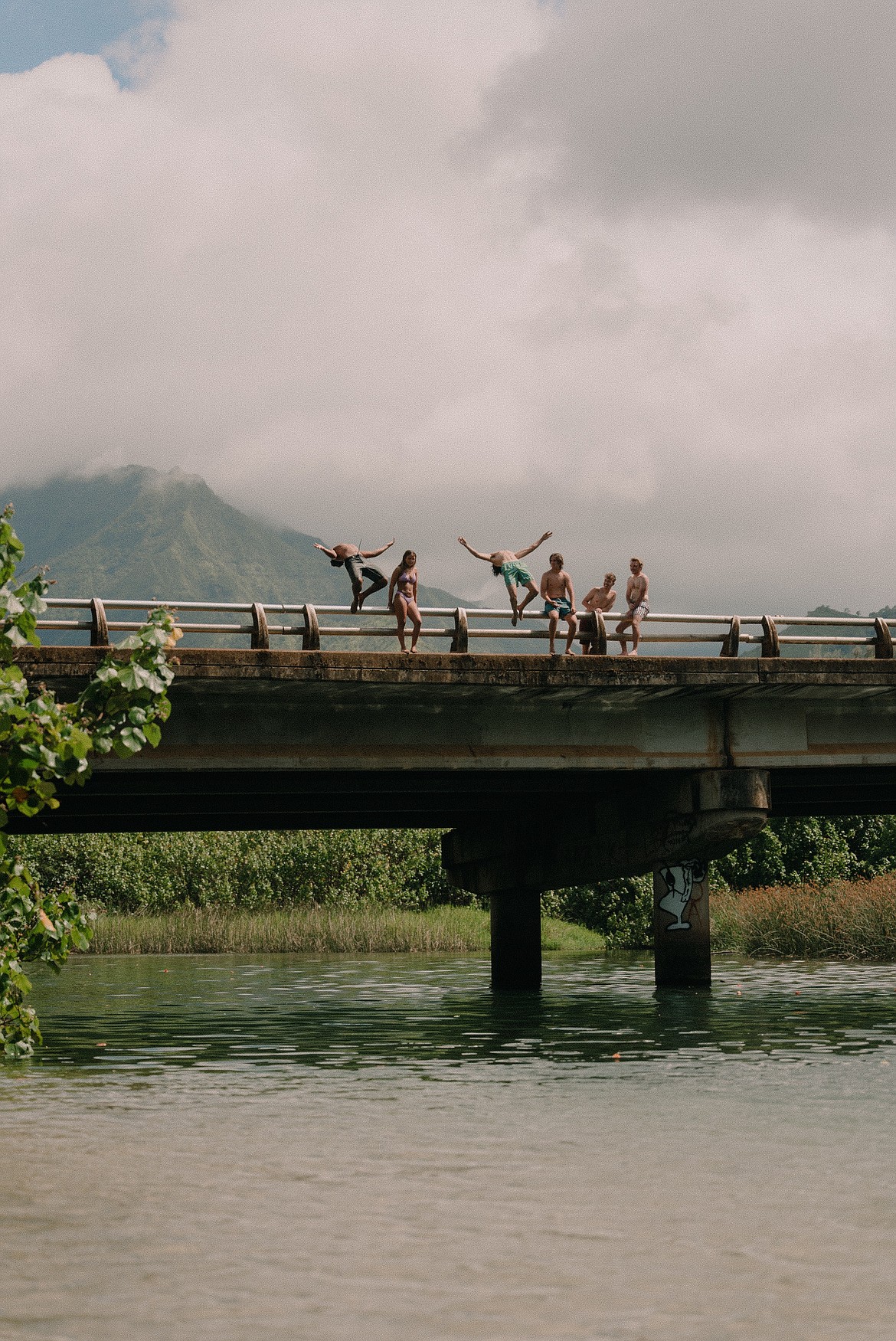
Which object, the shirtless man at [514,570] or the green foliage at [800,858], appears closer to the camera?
the shirtless man at [514,570]

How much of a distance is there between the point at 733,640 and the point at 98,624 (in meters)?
10.6

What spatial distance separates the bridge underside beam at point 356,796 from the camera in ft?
83.8

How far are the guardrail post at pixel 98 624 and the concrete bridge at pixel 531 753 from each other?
1.13 feet

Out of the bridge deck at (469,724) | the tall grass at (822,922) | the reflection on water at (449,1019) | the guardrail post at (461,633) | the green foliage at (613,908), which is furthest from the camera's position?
the green foliage at (613,908)

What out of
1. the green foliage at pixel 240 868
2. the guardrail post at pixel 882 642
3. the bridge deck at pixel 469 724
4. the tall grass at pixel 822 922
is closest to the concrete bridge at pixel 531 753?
the bridge deck at pixel 469 724

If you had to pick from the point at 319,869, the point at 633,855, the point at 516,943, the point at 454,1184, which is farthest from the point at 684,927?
the point at 319,869

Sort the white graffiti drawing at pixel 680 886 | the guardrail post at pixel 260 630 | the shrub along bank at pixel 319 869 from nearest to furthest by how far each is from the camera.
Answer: the guardrail post at pixel 260 630, the white graffiti drawing at pixel 680 886, the shrub along bank at pixel 319 869

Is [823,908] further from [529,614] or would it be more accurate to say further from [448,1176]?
[448,1176]

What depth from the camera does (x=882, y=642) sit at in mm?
26688

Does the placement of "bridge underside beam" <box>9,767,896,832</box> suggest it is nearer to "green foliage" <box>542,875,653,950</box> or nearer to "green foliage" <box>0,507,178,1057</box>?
"green foliage" <box>0,507,178,1057</box>

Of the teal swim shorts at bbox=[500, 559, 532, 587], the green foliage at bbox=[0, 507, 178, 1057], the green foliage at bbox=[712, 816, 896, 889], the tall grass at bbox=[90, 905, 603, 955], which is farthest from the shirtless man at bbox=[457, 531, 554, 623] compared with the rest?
the green foliage at bbox=[712, 816, 896, 889]

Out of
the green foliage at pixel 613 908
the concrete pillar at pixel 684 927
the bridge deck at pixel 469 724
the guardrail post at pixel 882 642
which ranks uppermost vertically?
the guardrail post at pixel 882 642

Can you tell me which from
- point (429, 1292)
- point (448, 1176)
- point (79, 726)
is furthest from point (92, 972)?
point (429, 1292)

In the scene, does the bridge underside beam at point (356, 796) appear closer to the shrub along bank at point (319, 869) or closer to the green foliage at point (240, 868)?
the shrub along bank at point (319, 869)
